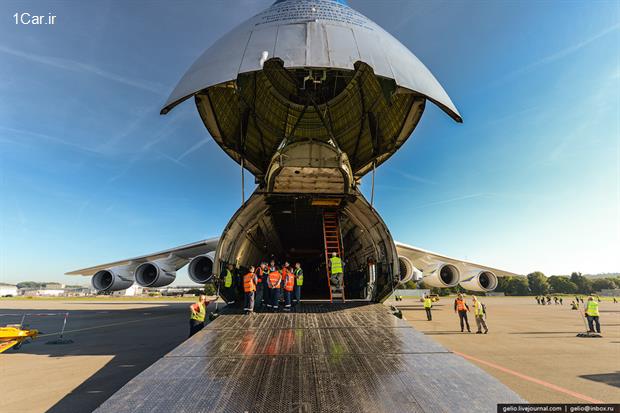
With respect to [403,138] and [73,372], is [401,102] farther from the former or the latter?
[73,372]

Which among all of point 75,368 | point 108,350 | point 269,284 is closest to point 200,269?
point 108,350

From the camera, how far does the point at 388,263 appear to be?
7473mm

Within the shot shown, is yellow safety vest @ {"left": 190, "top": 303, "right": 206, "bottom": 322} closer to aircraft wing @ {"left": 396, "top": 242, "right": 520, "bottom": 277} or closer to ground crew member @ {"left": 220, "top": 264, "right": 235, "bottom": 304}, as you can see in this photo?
ground crew member @ {"left": 220, "top": 264, "right": 235, "bottom": 304}

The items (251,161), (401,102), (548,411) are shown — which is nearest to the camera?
(548,411)

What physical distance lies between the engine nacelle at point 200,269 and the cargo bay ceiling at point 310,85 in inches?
149

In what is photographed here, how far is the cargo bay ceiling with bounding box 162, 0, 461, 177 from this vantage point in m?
4.62

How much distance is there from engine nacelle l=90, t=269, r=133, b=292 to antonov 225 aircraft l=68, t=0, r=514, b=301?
0.14 ft

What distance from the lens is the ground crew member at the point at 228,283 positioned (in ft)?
24.7

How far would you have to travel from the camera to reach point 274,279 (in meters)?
7.37

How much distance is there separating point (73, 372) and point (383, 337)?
5.35m

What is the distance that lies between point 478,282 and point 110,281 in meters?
14.9

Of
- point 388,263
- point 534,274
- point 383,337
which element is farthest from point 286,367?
point 534,274

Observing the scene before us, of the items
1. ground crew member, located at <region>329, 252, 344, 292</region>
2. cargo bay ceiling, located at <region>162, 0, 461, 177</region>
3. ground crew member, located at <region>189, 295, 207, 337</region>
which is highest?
cargo bay ceiling, located at <region>162, 0, 461, 177</region>

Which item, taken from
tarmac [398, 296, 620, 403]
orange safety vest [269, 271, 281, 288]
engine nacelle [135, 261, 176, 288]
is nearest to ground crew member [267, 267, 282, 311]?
orange safety vest [269, 271, 281, 288]
